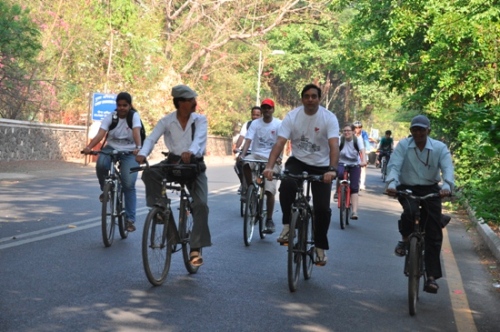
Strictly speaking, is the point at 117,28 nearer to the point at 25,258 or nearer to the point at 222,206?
the point at 222,206

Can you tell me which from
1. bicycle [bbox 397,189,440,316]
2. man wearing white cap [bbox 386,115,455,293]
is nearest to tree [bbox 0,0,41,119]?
man wearing white cap [bbox 386,115,455,293]

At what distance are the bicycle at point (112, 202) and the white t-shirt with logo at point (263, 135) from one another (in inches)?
95.7

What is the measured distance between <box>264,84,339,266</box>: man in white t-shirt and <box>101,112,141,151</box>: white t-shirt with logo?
2662 millimetres

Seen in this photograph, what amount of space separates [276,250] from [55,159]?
24567 mm

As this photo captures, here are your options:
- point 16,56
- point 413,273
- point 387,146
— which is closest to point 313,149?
point 413,273

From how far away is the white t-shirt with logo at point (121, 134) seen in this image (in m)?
11.4

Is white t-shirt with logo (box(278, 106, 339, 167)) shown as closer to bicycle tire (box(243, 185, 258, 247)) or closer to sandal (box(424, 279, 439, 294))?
sandal (box(424, 279, 439, 294))

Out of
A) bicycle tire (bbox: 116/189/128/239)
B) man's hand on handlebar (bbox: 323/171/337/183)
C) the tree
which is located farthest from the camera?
the tree

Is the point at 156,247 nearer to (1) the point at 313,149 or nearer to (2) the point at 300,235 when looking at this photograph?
(2) the point at 300,235

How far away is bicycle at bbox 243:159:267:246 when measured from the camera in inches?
472

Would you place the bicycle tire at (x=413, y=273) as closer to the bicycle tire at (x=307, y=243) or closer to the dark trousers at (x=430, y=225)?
the dark trousers at (x=430, y=225)

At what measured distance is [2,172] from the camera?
2603 centimetres

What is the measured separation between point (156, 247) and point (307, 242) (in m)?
1.51

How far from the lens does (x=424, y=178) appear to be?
8.59 m
